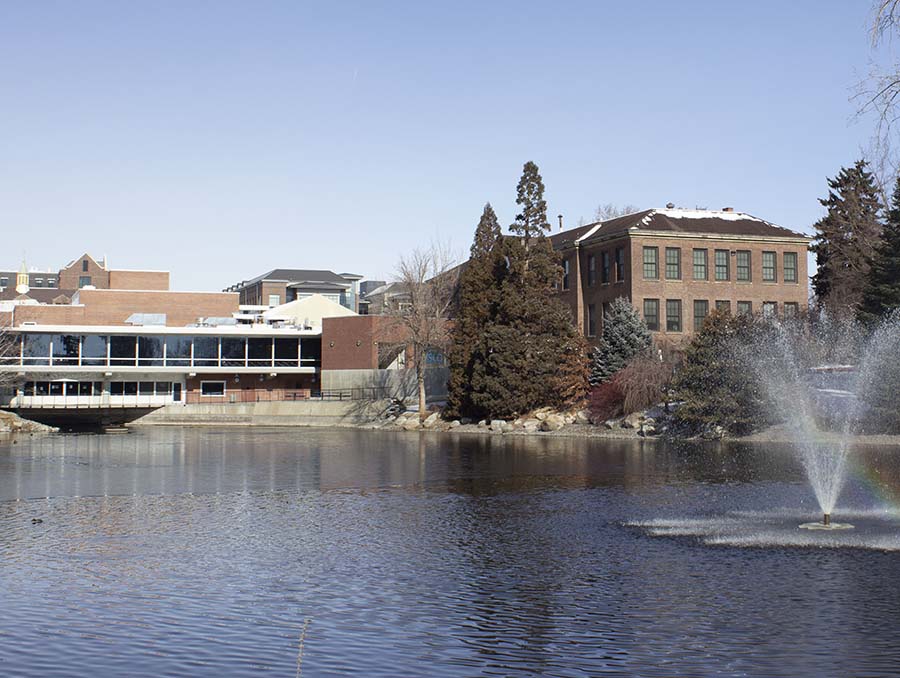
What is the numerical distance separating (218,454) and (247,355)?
38984mm

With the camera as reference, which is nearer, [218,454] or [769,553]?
[769,553]

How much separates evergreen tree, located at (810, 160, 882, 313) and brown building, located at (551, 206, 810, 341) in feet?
8.91

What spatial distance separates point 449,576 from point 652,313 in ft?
169

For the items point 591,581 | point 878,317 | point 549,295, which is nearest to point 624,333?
point 549,295

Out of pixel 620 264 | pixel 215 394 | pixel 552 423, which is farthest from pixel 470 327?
pixel 215 394

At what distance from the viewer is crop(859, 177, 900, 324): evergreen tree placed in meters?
48.7

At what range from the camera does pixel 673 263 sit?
66.5 meters

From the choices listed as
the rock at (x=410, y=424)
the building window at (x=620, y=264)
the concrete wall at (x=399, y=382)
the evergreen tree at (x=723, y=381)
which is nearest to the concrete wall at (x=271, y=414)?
the concrete wall at (x=399, y=382)

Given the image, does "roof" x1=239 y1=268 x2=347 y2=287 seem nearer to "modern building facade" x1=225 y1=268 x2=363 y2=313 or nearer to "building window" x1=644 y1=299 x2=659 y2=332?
"modern building facade" x1=225 y1=268 x2=363 y2=313

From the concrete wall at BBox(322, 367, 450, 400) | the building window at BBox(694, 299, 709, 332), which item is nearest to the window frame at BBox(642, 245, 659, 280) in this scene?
the building window at BBox(694, 299, 709, 332)

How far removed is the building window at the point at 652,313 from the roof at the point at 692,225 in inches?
186

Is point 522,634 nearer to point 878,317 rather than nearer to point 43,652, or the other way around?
point 43,652

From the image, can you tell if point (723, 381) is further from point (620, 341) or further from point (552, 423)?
point (552, 423)

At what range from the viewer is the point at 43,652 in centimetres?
1199
